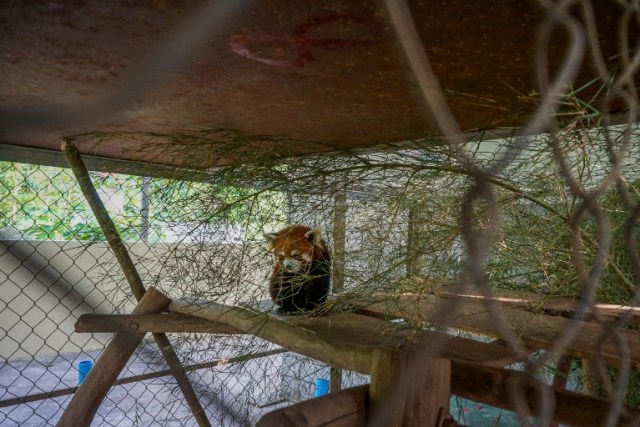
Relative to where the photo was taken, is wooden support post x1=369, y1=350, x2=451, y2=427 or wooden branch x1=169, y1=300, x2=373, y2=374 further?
wooden branch x1=169, y1=300, x2=373, y2=374

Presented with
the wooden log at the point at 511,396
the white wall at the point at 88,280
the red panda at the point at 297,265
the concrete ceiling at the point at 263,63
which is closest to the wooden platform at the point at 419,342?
the wooden log at the point at 511,396

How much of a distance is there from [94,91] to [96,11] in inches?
15.0

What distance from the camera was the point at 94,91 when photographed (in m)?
0.97

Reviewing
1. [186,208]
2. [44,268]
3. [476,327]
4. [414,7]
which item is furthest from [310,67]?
[44,268]

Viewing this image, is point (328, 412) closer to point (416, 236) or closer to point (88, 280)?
point (416, 236)

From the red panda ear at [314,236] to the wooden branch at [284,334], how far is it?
43cm

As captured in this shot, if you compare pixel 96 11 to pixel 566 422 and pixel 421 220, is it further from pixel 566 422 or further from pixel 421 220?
pixel 421 220

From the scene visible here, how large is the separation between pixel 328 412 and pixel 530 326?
0.74 m

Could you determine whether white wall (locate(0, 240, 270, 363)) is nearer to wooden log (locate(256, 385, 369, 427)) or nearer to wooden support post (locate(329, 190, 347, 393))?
wooden support post (locate(329, 190, 347, 393))

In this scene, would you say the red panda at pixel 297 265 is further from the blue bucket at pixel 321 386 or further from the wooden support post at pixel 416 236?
the blue bucket at pixel 321 386

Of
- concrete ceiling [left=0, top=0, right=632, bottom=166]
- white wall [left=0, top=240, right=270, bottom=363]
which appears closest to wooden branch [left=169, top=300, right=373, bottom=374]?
white wall [left=0, top=240, right=270, bottom=363]

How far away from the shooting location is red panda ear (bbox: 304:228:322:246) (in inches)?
67.3

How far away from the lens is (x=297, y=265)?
1641 millimetres

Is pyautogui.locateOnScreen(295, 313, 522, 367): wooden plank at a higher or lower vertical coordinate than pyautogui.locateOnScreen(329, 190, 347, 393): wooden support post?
lower
